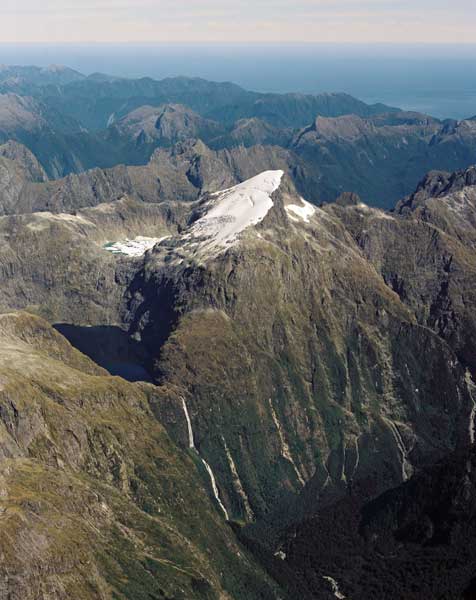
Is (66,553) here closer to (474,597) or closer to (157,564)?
(157,564)

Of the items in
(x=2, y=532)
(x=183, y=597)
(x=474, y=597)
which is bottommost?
(x=183, y=597)

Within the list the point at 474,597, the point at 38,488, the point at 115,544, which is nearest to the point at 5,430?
the point at 38,488

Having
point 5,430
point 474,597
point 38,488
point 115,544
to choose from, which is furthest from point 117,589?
point 474,597


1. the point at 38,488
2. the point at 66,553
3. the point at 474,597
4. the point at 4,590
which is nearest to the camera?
the point at 474,597

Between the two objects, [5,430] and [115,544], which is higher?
[5,430]

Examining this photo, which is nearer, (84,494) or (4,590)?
(4,590)

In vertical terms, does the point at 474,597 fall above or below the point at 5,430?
above

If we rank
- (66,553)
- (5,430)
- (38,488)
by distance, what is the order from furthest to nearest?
(5,430)
(38,488)
(66,553)

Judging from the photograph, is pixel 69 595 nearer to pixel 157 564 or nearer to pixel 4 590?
pixel 4 590

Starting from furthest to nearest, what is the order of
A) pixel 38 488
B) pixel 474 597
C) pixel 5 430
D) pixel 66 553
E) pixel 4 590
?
pixel 5 430
pixel 38 488
pixel 66 553
pixel 4 590
pixel 474 597
